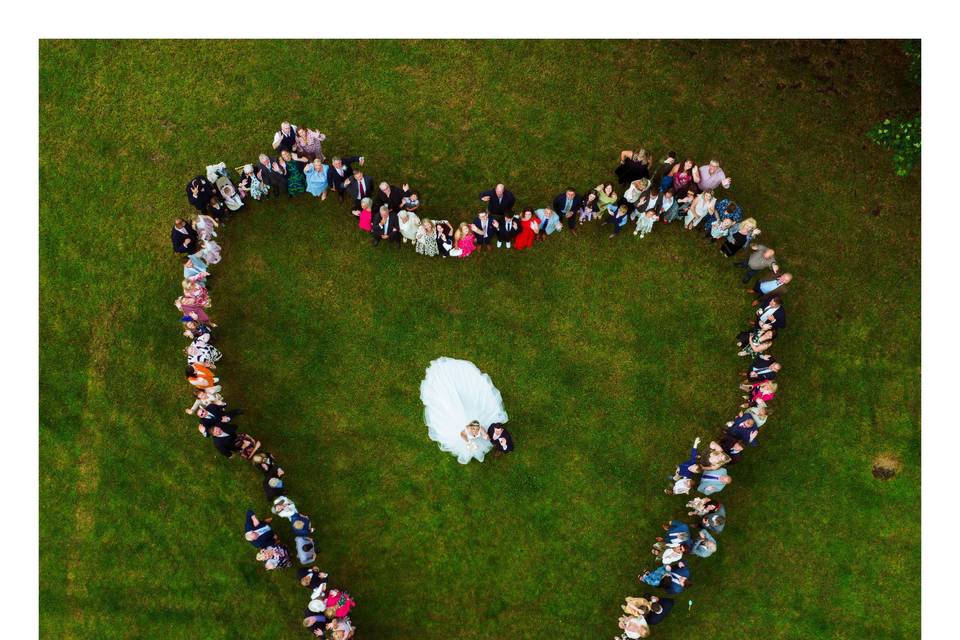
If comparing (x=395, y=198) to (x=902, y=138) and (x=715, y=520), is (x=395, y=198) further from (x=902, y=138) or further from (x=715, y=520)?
(x=902, y=138)

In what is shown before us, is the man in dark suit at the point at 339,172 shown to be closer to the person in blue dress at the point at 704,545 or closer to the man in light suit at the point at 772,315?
the man in light suit at the point at 772,315

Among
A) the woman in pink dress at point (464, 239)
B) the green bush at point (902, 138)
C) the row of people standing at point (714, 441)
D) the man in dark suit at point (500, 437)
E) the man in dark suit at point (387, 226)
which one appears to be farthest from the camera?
the man in dark suit at point (500, 437)

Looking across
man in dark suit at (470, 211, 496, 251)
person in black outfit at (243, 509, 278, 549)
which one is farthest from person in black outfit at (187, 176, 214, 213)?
person in black outfit at (243, 509, 278, 549)

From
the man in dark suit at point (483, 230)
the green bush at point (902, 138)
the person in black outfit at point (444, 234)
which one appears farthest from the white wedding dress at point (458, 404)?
the green bush at point (902, 138)

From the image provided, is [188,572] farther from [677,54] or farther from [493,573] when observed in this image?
[677,54]

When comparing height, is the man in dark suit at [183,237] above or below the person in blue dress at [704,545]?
above

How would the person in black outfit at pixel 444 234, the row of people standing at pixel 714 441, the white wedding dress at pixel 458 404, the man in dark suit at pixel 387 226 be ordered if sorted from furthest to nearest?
the white wedding dress at pixel 458 404 < the person in black outfit at pixel 444 234 < the man in dark suit at pixel 387 226 < the row of people standing at pixel 714 441

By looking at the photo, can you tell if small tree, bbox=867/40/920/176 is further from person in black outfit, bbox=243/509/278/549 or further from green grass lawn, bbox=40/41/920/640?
person in black outfit, bbox=243/509/278/549

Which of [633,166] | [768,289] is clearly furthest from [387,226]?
[768,289]
